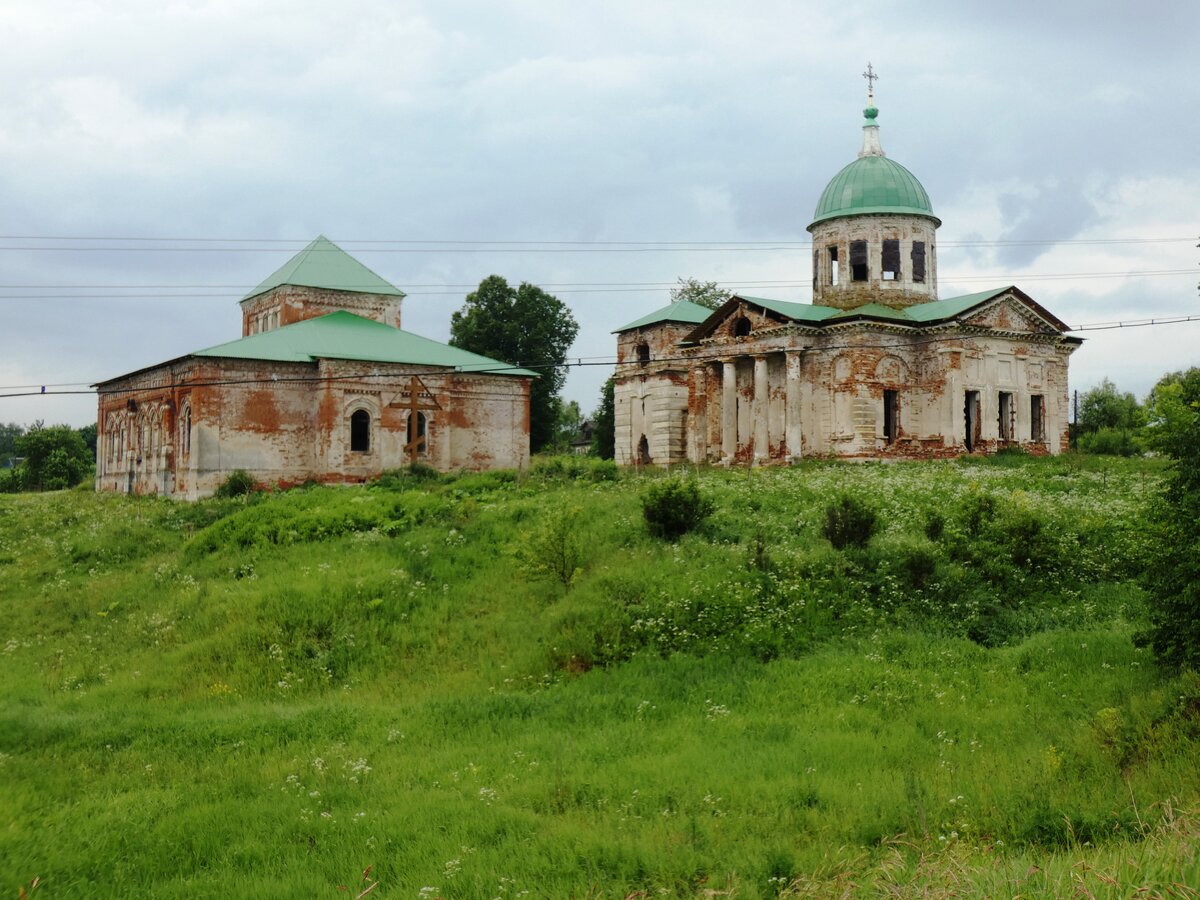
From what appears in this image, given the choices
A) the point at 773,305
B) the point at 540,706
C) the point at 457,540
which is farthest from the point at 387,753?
the point at 773,305

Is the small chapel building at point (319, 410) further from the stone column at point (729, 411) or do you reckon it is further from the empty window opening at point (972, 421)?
the empty window opening at point (972, 421)

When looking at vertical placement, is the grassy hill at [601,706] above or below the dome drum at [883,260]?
below

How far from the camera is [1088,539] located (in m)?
18.7

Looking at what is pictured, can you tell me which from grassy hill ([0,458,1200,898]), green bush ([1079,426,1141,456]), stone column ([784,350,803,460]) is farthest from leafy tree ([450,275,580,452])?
grassy hill ([0,458,1200,898])

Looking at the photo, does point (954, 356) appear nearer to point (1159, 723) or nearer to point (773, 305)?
point (773, 305)

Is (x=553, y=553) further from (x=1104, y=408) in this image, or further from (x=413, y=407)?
(x=1104, y=408)

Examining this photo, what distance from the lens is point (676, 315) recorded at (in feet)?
137

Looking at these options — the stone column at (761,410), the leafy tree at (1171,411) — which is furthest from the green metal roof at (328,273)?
the leafy tree at (1171,411)

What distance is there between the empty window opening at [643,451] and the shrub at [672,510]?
70.0ft

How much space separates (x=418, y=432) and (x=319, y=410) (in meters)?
3.14

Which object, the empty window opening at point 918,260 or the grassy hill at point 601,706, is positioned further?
the empty window opening at point 918,260

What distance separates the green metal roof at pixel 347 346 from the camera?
3362 cm

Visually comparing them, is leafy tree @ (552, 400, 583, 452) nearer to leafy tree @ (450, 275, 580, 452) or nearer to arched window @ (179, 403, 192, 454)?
leafy tree @ (450, 275, 580, 452)

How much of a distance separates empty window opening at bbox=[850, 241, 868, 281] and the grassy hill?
14601 mm
